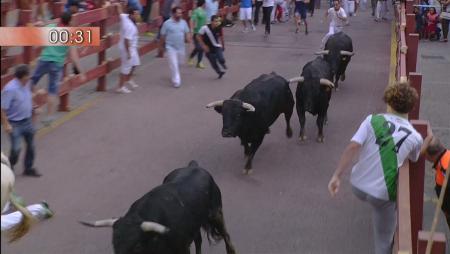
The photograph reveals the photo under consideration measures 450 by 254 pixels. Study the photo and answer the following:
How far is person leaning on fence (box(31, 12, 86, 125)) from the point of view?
36.0 feet

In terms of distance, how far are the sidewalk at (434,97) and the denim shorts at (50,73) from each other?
18.9 ft

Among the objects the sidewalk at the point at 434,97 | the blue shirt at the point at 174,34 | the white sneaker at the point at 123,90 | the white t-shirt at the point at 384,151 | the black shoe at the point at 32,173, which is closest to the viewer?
the white t-shirt at the point at 384,151

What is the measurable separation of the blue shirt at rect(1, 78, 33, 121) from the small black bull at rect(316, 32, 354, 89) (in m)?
6.73

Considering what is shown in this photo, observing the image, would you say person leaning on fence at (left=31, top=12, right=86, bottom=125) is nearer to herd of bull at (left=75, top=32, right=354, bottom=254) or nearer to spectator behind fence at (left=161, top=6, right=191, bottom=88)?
herd of bull at (left=75, top=32, right=354, bottom=254)

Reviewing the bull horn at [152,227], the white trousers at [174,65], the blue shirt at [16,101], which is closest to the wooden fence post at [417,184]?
the bull horn at [152,227]

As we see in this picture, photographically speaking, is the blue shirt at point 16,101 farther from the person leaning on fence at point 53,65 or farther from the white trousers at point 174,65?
the white trousers at point 174,65

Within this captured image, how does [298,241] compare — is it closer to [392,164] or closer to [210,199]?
[210,199]

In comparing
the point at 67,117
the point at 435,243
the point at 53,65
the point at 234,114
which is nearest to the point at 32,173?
the point at 53,65

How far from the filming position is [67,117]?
39.1 ft

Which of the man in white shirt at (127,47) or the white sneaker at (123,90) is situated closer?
the man in white shirt at (127,47)

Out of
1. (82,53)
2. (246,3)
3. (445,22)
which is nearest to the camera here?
(82,53)

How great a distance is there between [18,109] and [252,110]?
2.92 meters

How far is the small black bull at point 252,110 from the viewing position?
9273mm

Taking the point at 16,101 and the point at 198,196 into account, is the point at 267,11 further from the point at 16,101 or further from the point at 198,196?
the point at 198,196
